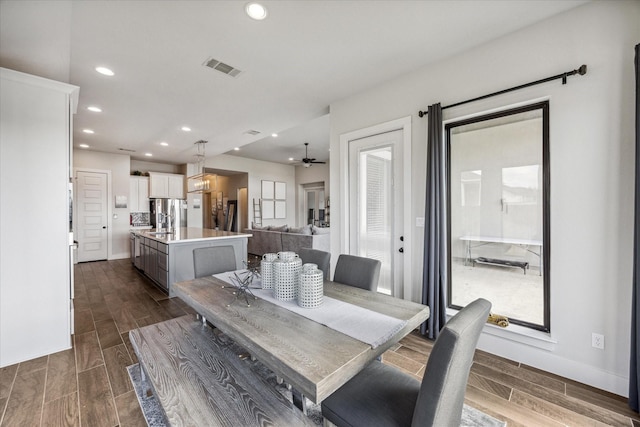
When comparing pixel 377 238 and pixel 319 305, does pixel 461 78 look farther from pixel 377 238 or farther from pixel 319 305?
pixel 319 305

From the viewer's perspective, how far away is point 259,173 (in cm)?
933

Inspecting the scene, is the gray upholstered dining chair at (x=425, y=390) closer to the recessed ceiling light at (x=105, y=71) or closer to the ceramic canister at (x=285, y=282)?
the ceramic canister at (x=285, y=282)

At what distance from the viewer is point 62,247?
257 centimetres

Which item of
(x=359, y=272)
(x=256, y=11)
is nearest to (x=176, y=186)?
(x=256, y=11)

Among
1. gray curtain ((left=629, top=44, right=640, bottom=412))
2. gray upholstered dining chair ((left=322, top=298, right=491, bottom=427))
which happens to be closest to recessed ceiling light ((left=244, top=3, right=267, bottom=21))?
gray upholstered dining chair ((left=322, top=298, right=491, bottom=427))

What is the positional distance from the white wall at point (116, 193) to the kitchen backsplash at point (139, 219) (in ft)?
0.38

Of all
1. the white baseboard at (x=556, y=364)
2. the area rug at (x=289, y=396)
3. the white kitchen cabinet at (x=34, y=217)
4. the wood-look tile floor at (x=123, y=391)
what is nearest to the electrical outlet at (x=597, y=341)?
the white baseboard at (x=556, y=364)

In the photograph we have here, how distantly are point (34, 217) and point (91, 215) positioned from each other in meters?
5.34

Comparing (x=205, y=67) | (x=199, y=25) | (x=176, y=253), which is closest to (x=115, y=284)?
(x=176, y=253)

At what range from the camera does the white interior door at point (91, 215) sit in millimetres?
6590

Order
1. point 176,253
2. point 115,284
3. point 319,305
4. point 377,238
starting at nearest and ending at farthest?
point 319,305 < point 377,238 < point 176,253 < point 115,284

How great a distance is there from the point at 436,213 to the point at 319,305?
1.60m

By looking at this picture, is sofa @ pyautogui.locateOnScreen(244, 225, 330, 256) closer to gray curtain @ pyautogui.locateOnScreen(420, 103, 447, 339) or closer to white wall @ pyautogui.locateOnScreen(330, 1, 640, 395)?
gray curtain @ pyautogui.locateOnScreen(420, 103, 447, 339)

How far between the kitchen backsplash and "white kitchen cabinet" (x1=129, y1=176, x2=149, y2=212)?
0.11m
